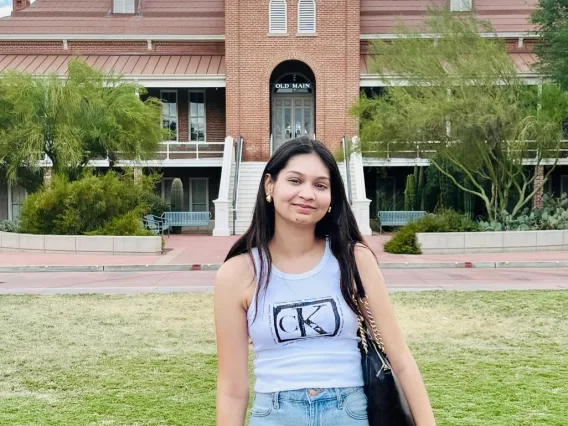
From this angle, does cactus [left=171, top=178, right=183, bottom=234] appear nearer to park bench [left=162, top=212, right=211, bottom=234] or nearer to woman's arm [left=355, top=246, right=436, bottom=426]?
park bench [left=162, top=212, right=211, bottom=234]

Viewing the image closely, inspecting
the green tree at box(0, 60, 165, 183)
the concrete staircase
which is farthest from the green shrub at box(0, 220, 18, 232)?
the concrete staircase

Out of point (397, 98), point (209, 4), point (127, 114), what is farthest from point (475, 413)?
point (209, 4)

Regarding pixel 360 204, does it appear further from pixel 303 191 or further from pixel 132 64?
pixel 303 191

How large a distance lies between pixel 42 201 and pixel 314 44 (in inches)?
607

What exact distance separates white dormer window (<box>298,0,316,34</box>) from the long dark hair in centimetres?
3101

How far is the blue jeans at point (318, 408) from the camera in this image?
2.50 meters

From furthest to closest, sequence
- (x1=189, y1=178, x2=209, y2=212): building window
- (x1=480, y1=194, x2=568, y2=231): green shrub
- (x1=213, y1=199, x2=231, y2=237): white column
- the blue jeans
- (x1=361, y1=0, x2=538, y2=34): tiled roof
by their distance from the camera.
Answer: (x1=361, y1=0, x2=538, y2=34): tiled roof < (x1=189, y1=178, x2=209, y2=212): building window < (x1=213, y1=199, x2=231, y2=237): white column < (x1=480, y1=194, x2=568, y2=231): green shrub < the blue jeans

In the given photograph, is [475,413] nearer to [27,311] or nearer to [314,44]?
[27,311]

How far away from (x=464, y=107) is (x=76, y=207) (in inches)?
459

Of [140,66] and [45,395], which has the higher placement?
[140,66]

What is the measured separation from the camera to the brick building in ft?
107

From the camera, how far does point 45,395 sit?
6.36m

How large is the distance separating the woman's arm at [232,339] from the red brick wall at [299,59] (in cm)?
3014

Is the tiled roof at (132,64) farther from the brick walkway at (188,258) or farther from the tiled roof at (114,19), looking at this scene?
the brick walkway at (188,258)
